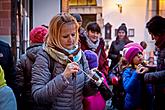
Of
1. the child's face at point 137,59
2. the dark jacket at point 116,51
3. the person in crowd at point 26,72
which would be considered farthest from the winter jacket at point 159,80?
the dark jacket at point 116,51

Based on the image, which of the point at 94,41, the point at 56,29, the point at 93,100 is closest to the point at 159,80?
the point at 93,100

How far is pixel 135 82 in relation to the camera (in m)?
4.92

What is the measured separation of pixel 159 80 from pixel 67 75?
172 cm

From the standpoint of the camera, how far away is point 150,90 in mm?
4992

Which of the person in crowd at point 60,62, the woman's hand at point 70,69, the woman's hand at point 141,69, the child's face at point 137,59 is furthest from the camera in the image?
the child's face at point 137,59

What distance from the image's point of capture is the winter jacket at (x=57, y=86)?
300cm

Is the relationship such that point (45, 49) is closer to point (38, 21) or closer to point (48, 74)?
point (48, 74)

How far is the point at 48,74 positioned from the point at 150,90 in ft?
7.04

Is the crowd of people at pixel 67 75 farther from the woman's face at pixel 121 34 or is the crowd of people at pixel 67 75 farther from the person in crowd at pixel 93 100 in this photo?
the woman's face at pixel 121 34

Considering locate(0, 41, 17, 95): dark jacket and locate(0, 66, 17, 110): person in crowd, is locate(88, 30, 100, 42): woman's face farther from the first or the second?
locate(0, 66, 17, 110): person in crowd

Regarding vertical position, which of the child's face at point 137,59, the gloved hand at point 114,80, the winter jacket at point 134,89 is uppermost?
the child's face at point 137,59

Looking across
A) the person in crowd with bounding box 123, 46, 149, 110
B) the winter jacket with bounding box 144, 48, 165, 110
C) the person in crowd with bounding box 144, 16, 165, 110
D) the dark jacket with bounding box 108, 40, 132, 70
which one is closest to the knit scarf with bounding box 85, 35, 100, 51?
the person in crowd with bounding box 123, 46, 149, 110

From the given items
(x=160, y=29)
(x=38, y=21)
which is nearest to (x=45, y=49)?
(x=160, y=29)

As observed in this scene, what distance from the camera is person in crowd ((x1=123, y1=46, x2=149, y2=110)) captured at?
490 centimetres
